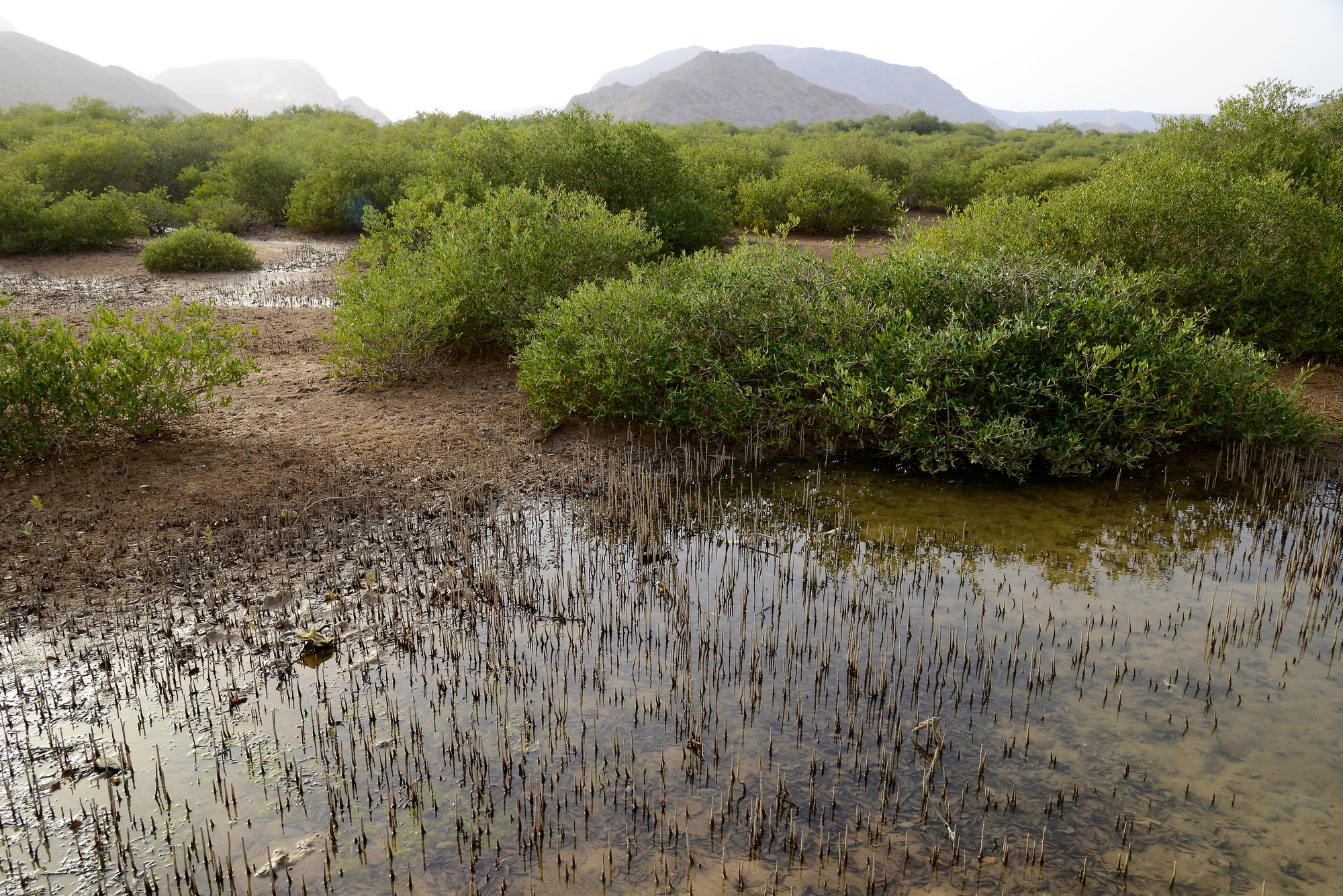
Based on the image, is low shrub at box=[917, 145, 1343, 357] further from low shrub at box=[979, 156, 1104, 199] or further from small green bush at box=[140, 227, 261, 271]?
small green bush at box=[140, 227, 261, 271]

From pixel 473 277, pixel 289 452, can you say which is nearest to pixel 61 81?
pixel 473 277

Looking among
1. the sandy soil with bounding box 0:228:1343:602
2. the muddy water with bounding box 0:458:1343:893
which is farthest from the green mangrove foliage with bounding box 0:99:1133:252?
the muddy water with bounding box 0:458:1343:893

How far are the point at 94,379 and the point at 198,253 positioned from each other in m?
13.4

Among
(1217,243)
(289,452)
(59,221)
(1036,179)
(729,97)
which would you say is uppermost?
(729,97)

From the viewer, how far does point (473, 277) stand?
1085 cm

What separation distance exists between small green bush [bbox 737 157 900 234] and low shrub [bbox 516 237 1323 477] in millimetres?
13626

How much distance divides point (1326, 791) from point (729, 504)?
4683 millimetres

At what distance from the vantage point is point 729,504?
7320 millimetres

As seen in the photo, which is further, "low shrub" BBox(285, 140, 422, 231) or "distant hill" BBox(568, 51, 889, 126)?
"distant hill" BBox(568, 51, 889, 126)

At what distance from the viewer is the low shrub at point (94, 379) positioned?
7.15m

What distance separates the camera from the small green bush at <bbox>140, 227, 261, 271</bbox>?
17.9m

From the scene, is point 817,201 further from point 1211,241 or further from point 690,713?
point 690,713

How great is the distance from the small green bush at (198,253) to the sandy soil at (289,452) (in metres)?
4.95

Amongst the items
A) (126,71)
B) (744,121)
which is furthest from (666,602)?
(126,71)
